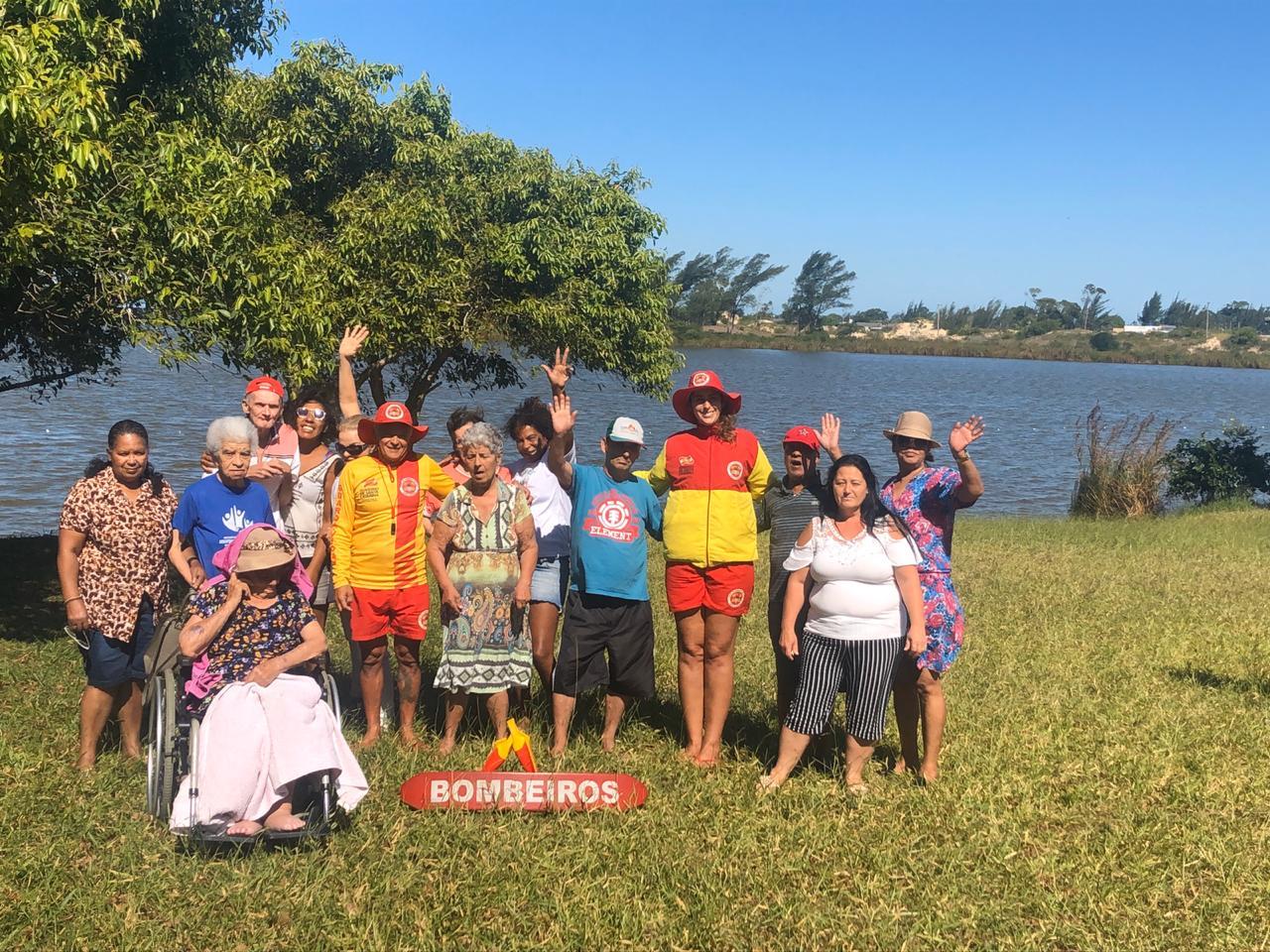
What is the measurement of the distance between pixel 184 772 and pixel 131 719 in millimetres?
1105

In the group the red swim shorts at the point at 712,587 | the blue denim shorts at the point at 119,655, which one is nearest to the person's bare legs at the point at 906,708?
the red swim shorts at the point at 712,587

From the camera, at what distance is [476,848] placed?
4500 millimetres

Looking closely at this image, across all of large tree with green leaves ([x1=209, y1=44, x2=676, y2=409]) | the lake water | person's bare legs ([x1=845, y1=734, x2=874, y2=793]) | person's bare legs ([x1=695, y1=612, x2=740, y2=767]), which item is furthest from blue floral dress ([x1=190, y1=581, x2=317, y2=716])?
large tree with green leaves ([x1=209, y1=44, x2=676, y2=409])

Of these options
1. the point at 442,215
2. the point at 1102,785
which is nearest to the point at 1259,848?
the point at 1102,785

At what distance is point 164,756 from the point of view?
4.36 m

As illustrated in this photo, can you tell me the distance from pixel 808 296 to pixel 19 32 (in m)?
132

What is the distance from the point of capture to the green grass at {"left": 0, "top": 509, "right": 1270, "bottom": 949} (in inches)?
154

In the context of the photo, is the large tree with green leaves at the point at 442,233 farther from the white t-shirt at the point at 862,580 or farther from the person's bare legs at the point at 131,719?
the white t-shirt at the point at 862,580

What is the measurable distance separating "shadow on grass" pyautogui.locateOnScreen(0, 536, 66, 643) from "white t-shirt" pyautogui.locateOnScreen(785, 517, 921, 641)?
20.9 feet

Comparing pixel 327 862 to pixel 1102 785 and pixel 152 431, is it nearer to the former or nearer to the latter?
pixel 1102 785

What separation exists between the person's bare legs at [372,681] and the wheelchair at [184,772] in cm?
85

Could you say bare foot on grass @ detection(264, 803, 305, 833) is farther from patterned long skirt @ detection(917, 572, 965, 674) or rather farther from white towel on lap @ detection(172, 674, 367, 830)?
patterned long skirt @ detection(917, 572, 965, 674)

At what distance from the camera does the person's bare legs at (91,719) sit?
521cm

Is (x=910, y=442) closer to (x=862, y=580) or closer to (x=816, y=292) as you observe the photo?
(x=862, y=580)
